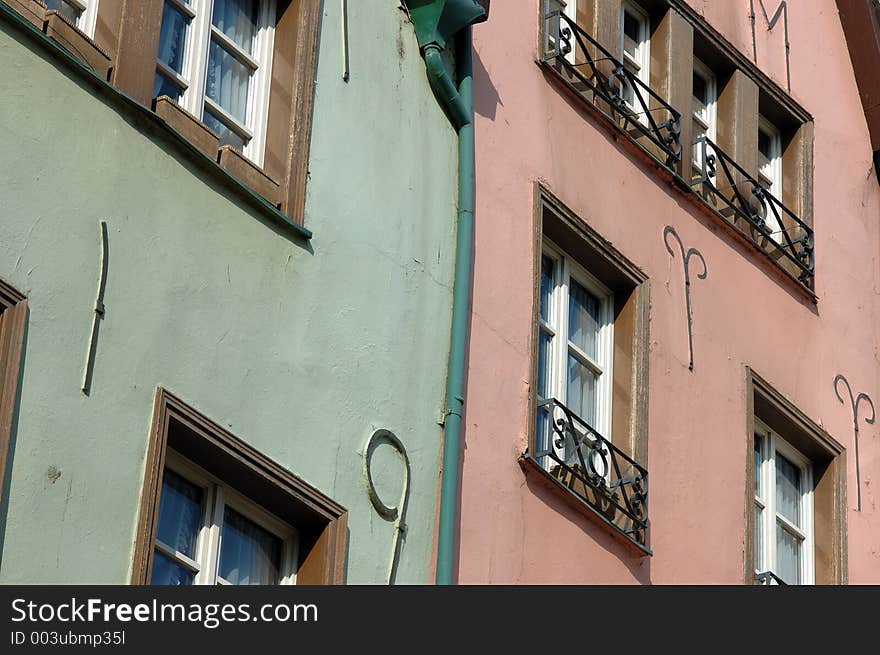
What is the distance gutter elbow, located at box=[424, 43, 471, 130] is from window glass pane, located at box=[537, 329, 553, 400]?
1.47 m

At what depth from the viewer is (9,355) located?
10.8 m

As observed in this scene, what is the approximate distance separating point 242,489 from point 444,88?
3271mm

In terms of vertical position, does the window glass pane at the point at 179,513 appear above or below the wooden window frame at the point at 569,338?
below

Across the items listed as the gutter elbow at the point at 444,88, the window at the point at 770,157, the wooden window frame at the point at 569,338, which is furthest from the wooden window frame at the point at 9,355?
the window at the point at 770,157

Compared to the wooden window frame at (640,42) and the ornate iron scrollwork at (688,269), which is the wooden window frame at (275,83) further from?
the wooden window frame at (640,42)

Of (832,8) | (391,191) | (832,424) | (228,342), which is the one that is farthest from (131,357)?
(832,8)

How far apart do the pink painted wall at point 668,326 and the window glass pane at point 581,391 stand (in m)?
0.38

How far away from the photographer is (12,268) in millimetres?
10977

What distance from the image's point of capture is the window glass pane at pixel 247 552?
12.1 metres

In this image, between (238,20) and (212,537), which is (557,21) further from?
(212,537)

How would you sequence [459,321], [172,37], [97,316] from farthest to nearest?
[459,321] < [172,37] < [97,316]

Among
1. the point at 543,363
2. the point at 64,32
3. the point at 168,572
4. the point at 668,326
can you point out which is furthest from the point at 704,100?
the point at 168,572

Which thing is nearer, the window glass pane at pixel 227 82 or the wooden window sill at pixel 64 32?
the wooden window sill at pixel 64 32

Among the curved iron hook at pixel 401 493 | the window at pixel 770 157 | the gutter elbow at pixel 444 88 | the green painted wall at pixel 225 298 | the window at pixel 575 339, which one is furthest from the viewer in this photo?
the window at pixel 770 157
